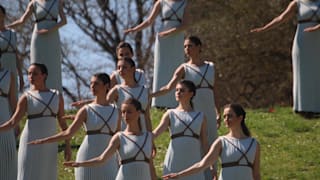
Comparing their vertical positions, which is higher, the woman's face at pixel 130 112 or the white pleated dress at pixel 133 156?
the woman's face at pixel 130 112

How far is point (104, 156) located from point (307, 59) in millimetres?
6654

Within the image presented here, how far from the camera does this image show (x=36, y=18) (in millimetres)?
16781

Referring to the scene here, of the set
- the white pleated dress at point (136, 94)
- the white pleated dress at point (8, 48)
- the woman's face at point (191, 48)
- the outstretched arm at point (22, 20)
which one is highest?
the outstretched arm at point (22, 20)

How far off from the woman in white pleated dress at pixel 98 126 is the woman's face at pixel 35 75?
760 mm

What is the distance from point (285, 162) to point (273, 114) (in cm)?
337

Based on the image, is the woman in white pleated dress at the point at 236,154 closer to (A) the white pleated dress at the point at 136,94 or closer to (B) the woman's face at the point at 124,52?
(A) the white pleated dress at the point at 136,94

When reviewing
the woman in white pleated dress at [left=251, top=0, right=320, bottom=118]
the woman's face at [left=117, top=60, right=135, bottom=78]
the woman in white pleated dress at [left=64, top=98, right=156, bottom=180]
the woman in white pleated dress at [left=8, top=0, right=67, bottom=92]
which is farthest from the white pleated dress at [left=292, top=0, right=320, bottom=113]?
the woman in white pleated dress at [left=64, top=98, right=156, bottom=180]

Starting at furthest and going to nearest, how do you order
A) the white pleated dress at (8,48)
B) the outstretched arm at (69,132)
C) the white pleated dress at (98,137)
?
the white pleated dress at (8,48) → the white pleated dress at (98,137) → the outstretched arm at (69,132)

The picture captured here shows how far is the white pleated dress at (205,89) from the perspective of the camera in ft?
42.8

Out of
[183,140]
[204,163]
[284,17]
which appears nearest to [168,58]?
[284,17]

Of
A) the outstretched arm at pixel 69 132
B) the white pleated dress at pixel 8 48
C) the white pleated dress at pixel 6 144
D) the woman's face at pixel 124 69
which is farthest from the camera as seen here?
the white pleated dress at pixel 8 48

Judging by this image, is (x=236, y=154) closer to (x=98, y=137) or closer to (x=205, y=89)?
(x=98, y=137)

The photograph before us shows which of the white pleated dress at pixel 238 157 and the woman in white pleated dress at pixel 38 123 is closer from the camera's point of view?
the white pleated dress at pixel 238 157

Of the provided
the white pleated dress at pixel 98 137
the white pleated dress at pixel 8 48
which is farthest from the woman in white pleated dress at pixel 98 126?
the white pleated dress at pixel 8 48
